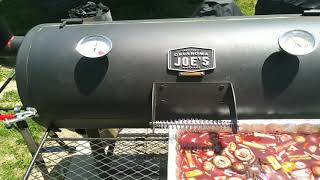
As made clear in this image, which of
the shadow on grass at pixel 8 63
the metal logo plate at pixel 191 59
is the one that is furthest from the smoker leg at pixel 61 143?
the shadow on grass at pixel 8 63

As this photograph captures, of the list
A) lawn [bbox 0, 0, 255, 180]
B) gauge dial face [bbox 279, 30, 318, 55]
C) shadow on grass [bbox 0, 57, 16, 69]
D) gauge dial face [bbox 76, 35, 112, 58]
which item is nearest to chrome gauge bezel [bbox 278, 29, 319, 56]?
gauge dial face [bbox 279, 30, 318, 55]

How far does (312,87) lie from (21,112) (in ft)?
3.84

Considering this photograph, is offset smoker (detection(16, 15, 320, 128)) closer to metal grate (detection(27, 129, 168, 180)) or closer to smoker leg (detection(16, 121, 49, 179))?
smoker leg (detection(16, 121, 49, 179))

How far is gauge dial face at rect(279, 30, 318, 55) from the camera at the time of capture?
1.53 meters

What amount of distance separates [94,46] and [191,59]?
0.40m

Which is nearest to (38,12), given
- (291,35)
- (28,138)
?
(28,138)

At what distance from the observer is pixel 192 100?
1.62 metres

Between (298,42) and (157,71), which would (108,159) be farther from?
(298,42)

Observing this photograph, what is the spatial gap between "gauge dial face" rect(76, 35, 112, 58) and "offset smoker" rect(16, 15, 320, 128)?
3 cm

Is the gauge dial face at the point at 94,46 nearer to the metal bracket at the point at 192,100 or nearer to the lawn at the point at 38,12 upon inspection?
the metal bracket at the point at 192,100

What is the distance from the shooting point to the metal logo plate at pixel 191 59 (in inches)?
62.6

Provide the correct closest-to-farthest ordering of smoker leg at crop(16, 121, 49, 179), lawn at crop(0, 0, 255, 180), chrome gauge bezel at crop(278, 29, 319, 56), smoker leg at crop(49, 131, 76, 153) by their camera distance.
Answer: chrome gauge bezel at crop(278, 29, 319, 56) → smoker leg at crop(16, 121, 49, 179) → smoker leg at crop(49, 131, 76, 153) → lawn at crop(0, 0, 255, 180)

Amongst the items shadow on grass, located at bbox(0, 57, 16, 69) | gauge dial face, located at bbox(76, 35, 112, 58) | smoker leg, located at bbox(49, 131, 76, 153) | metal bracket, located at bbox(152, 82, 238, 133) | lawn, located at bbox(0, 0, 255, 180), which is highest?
lawn, located at bbox(0, 0, 255, 180)

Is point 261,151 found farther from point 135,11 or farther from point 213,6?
point 135,11
